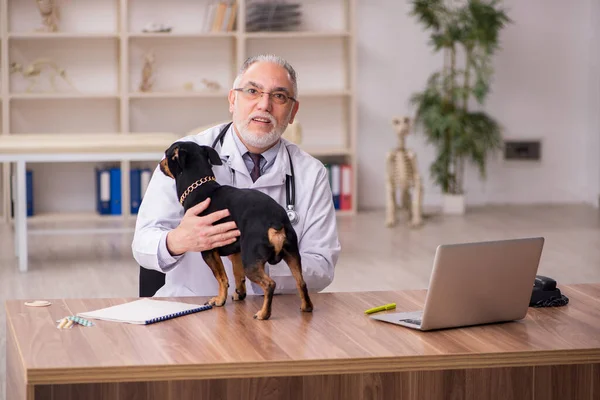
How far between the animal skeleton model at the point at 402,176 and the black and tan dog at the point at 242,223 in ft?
15.1

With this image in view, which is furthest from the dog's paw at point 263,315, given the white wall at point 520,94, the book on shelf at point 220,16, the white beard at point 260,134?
the white wall at point 520,94

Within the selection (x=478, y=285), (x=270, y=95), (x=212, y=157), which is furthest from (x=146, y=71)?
(x=478, y=285)

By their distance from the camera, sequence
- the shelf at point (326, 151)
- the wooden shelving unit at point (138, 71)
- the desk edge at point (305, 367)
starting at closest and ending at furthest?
the desk edge at point (305, 367)
the wooden shelving unit at point (138, 71)
the shelf at point (326, 151)

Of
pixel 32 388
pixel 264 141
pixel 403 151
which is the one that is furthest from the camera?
pixel 403 151

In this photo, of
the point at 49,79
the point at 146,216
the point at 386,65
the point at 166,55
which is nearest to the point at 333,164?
the point at 386,65

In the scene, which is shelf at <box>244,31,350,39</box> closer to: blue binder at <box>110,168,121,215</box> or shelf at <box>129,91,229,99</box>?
shelf at <box>129,91,229,99</box>

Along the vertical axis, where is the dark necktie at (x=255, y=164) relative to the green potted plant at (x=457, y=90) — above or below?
below

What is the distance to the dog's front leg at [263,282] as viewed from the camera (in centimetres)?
184

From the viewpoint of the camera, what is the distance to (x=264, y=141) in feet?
7.29

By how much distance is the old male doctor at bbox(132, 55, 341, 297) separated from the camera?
7.06ft

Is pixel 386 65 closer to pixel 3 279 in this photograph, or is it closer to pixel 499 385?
pixel 3 279

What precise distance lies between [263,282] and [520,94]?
622 centimetres

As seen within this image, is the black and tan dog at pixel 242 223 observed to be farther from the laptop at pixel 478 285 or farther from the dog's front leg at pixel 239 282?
the laptop at pixel 478 285

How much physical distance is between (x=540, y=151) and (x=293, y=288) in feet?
19.5
